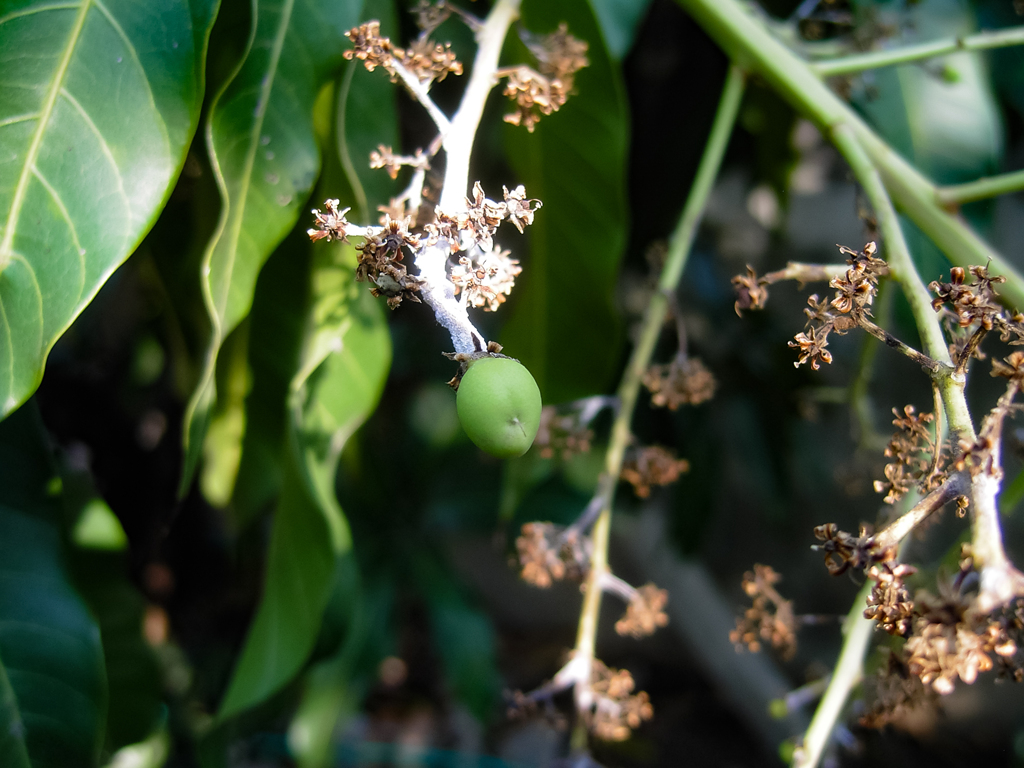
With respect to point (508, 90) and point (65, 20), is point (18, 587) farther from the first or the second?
point (508, 90)

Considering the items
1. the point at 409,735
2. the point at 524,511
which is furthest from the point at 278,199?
the point at 409,735

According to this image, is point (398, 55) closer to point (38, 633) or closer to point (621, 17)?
point (621, 17)

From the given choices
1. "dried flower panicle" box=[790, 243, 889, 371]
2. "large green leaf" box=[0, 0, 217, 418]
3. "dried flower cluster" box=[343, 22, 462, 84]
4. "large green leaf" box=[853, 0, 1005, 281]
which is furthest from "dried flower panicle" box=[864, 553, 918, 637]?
"large green leaf" box=[853, 0, 1005, 281]

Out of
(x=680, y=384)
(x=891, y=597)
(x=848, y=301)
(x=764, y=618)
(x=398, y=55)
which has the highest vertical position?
(x=398, y=55)

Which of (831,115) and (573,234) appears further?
(573,234)

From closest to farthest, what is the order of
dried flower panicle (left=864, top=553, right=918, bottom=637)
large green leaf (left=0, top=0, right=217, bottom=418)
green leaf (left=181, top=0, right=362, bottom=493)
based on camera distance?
dried flower panicle (left=864, top=553, right=918, bottom=637), large green leaf (left=0, top=0, right=217, bottom=418), green leaf (left=181, top=0, right=362, bottom=493)

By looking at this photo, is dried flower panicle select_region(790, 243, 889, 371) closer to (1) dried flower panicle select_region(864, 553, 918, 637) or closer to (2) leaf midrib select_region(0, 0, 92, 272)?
(1) dried flower panicle select_region(864, 553, 918, 637)

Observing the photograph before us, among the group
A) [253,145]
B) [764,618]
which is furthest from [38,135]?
[764,618]
